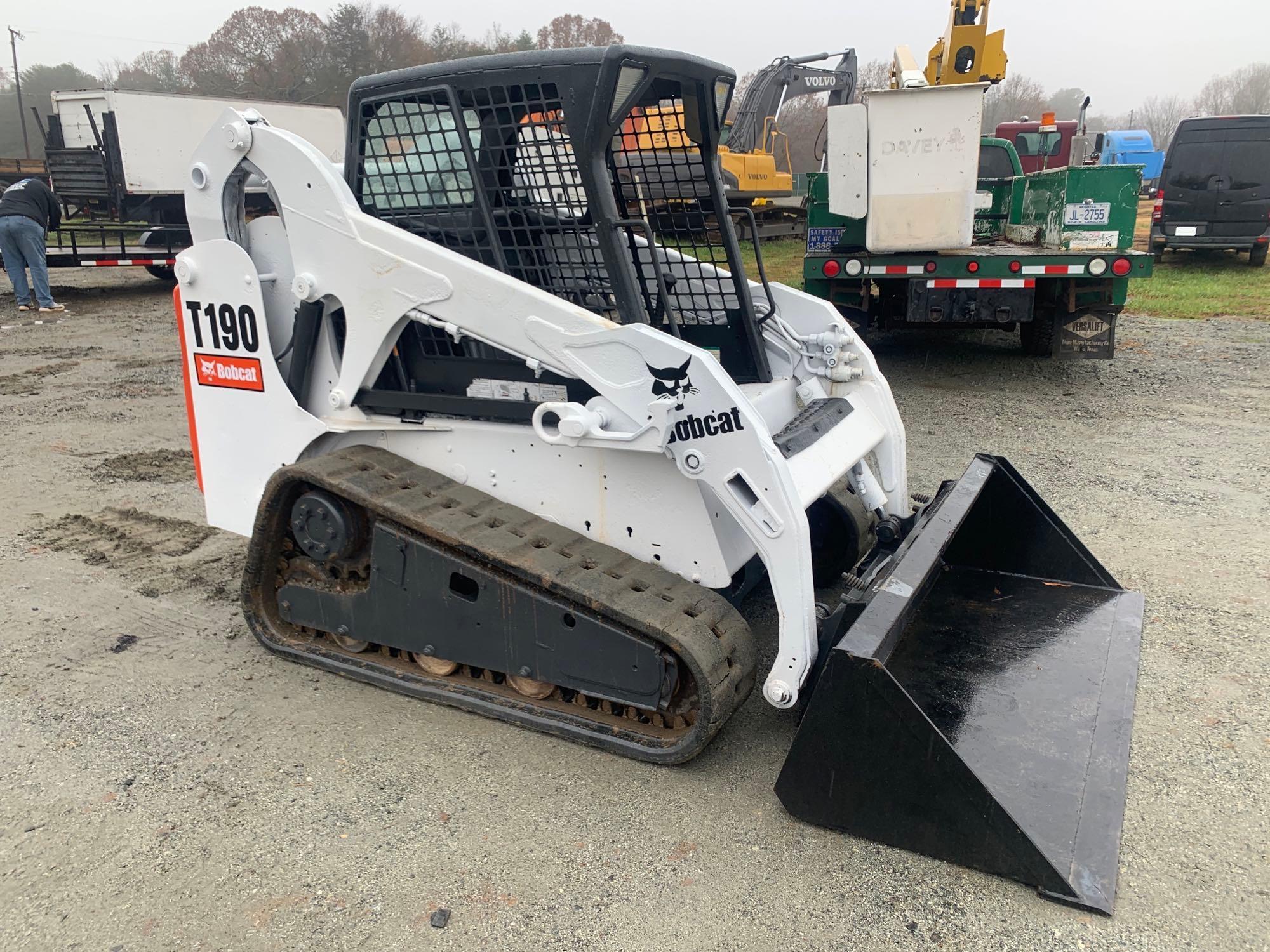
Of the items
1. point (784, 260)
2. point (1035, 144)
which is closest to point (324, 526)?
point (784, 260)

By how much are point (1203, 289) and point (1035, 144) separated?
5.69 metres

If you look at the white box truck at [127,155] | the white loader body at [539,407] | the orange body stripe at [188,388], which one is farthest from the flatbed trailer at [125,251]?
the white loader body at [539,407]

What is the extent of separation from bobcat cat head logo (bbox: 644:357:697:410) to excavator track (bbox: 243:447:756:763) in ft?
1.91

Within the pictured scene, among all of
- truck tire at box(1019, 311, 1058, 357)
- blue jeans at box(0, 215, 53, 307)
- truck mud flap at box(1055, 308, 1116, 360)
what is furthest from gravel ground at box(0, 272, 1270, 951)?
blue jeans at box(0, 215, 53, 307)

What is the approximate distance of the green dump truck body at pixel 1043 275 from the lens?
7582 mm

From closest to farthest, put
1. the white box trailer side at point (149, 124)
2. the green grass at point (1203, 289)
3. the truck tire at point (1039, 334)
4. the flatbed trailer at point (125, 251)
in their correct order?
the truck tire at point (1039, 334), the green grass at point (1203, 289), the flatbed trailer at point (125, 251), the white box trailer side at point (149, 124)

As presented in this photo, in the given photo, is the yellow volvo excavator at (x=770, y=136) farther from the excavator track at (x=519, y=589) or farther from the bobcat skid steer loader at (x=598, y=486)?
the excavator track at (x=519, y=589)

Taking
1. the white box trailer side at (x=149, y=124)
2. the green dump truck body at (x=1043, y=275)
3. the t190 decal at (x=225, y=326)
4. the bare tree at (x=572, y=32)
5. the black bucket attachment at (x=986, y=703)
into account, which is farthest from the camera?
the bare tree at (x=572, y=32)

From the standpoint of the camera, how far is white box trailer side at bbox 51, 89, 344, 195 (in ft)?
52.6

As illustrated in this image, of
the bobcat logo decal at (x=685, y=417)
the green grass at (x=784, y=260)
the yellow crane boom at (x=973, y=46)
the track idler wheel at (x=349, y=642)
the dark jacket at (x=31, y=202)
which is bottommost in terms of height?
the green grass at (x=784, y=260)

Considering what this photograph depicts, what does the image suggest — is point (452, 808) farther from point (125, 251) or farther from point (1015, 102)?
point (1015, 102)

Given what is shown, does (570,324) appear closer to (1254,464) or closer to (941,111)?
(1254,464)

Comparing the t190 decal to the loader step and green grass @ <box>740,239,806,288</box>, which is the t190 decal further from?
green grass @ <box>740,239,806,288</box>

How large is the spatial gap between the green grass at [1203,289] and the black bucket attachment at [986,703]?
931cm
